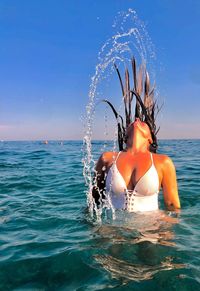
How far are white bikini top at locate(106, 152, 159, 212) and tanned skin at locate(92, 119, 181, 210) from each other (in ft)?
0.23

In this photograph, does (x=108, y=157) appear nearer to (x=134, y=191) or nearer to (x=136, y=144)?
(x=136, y=144)

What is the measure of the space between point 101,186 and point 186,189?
14.4ft

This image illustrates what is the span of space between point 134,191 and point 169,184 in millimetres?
551

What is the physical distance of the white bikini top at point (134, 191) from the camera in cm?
527

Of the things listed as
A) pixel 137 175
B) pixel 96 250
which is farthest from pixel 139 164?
pixel 96 250

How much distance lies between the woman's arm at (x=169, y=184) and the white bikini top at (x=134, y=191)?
0.56 ft

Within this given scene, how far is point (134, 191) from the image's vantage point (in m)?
5.36

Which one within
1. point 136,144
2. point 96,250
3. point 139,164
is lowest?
point 96,250

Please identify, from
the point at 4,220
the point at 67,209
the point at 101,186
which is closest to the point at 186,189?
the point at 67,209

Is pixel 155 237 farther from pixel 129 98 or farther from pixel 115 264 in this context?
pixel 129 98

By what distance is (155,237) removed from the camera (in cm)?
489

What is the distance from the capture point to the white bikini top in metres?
5.27

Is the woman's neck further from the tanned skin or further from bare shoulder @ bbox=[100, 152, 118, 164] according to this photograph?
bare shoulder @ bbox=[100, 152, 118, 164]

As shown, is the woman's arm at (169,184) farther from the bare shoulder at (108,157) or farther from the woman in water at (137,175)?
the bare shoulder at (108,157)
